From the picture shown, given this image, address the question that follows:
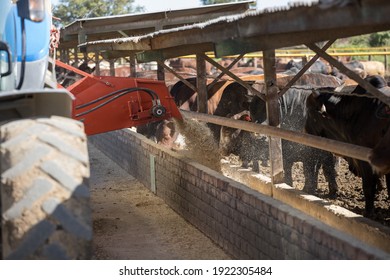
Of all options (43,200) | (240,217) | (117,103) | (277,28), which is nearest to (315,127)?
(117,103)

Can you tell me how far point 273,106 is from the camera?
9406 millimetres

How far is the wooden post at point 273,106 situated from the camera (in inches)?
366

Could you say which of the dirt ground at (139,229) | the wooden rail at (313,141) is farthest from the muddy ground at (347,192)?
the dirt ground at (139,229)

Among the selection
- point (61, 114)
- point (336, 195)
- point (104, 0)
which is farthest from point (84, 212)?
point (104, 0)

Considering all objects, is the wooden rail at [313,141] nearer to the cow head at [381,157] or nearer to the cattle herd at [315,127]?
the cow head at [381,157]

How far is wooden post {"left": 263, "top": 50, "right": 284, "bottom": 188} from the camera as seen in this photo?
9289 millimetres

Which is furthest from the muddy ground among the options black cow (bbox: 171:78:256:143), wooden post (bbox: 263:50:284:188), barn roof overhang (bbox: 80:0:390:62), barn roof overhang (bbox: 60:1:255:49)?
barn roof overhang (bbox: 80:0:390:62)

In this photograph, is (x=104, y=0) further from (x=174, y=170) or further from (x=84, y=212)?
(x=84, y=212)

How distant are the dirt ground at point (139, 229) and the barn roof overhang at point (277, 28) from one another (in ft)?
6.57

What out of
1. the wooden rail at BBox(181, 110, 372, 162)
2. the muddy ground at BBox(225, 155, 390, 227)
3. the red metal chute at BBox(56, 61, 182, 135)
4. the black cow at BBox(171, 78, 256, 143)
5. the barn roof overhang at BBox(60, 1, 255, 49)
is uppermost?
the barn roof overhang at BBox(60, 1, 255, 49)

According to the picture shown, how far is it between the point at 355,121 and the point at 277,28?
17.0ft

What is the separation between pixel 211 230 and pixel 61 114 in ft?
11.7

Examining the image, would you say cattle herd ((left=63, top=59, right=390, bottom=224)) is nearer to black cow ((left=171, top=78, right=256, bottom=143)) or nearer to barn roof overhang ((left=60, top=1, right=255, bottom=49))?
black cow ((left=171, top=78, right=256, bottom=143))

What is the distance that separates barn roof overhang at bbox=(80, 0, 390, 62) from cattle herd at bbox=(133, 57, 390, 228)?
3.93ft
